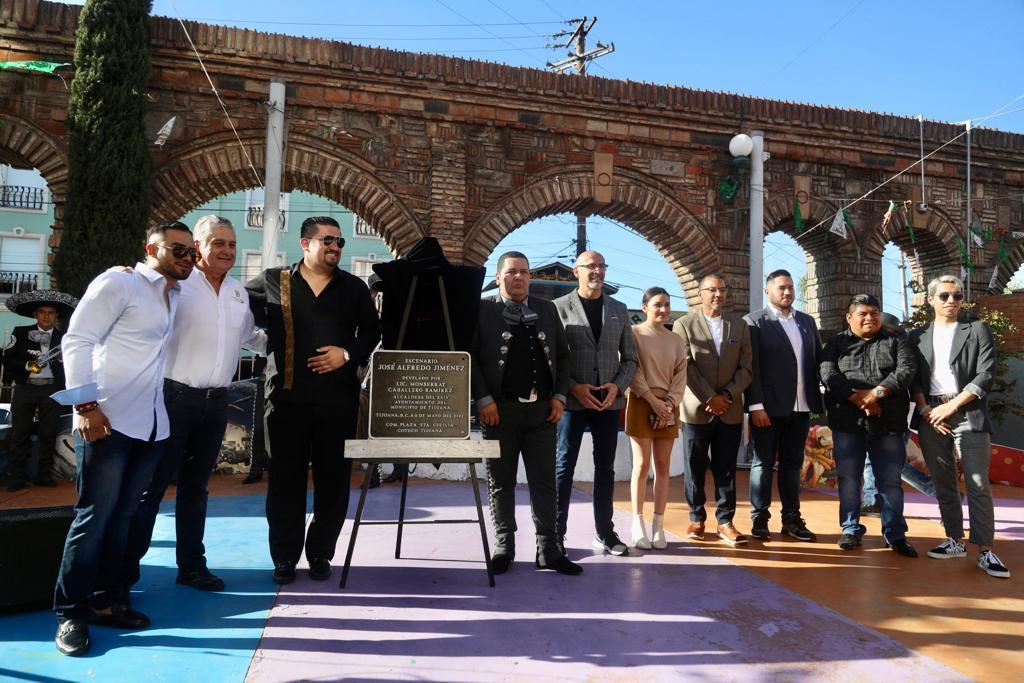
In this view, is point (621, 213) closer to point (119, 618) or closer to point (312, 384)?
point (312, 384)

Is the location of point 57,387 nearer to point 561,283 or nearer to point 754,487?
point 754,487

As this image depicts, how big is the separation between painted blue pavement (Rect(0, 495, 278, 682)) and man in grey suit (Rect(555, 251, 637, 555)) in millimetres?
1953

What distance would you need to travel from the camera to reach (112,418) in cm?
302

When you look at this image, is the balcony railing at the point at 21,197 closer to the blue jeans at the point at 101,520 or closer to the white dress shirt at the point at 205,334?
the white dress shirt at the point at 205,334

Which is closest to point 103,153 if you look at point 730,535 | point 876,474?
point 730,535

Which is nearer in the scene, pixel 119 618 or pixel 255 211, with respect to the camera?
pixel 119 618

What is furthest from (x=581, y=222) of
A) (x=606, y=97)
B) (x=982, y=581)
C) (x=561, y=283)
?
(x=982, y=581)

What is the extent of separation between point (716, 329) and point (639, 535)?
5.27 feet

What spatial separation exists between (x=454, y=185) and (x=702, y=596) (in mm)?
7438

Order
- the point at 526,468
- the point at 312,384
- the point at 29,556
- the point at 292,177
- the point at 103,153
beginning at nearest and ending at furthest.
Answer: the point at 29,556, the point at 312,384, the point at 526,468, the point at 103,153, the point at 292,177

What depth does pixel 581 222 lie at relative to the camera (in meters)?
21.1

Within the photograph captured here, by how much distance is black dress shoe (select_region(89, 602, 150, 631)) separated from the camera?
3133 mm

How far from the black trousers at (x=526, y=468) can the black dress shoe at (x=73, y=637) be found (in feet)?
7.05

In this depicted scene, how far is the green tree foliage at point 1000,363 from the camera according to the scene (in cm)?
934
